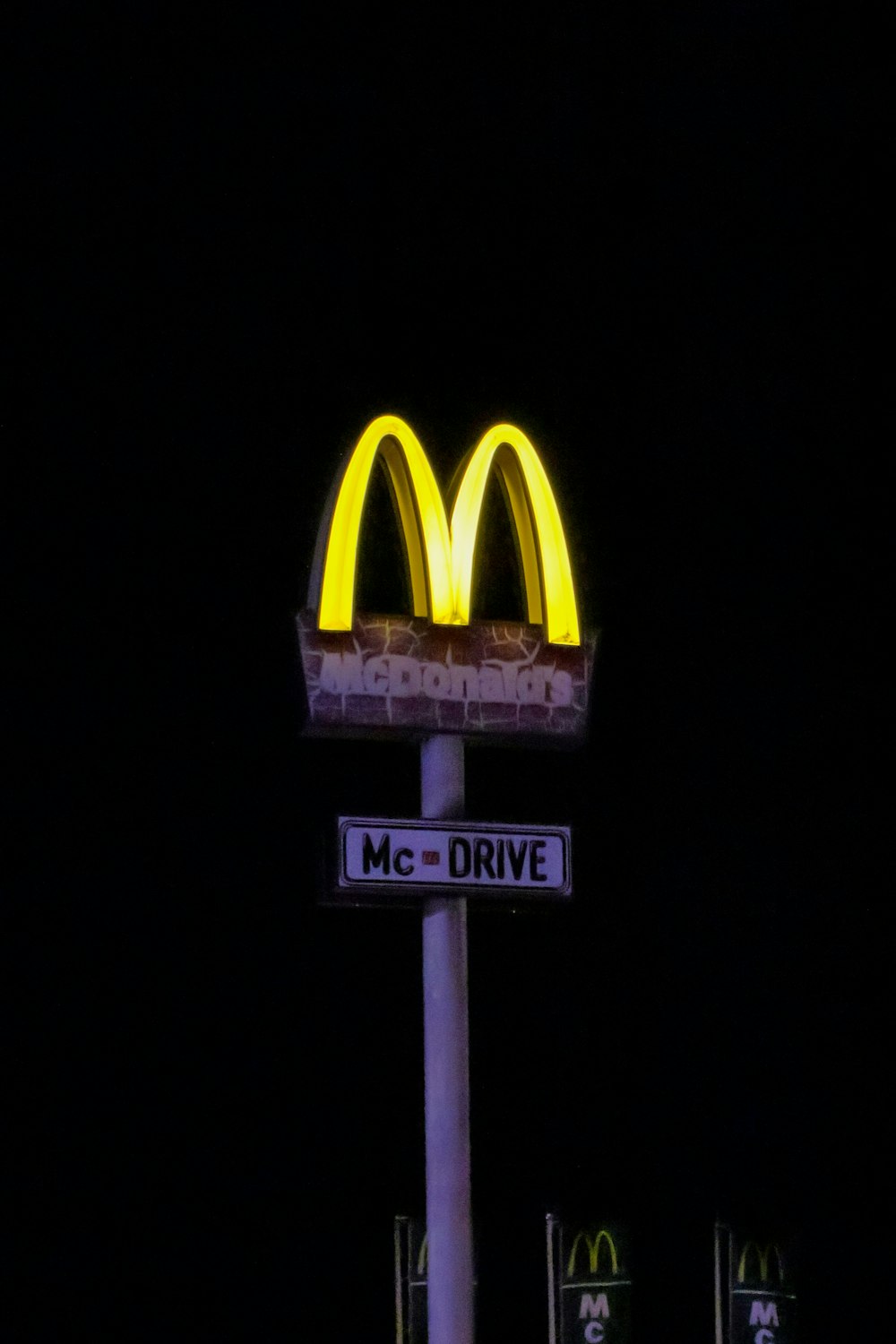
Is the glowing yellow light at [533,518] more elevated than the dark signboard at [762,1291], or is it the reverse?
the glowing yellow light at [533,518]

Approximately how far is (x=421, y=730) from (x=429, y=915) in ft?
3.61

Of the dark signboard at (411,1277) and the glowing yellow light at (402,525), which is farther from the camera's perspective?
the dark signboard at (411,1277)

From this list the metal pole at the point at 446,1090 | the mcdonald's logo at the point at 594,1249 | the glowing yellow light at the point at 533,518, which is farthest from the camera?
the mcdonald's logo at the point at 594,1249

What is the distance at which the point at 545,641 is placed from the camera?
12164mm

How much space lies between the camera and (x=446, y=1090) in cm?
1173

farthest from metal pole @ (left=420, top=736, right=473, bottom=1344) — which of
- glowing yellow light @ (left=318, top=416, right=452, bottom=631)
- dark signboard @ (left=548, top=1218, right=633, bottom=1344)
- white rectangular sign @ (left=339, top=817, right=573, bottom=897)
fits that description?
dark signboard @ (left=548, top=1218, right=633, bottom=1344)

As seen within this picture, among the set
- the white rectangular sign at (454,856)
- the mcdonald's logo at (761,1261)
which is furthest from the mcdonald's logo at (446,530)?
the mcdonald's logo at (761,1261)

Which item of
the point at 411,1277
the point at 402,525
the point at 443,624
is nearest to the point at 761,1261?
the point at 411,1277

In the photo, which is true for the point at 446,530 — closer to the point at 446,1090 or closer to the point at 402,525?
the point at 402,525

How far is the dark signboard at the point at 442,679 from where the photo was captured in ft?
38.0

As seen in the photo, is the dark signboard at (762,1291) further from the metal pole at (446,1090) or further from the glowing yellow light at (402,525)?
the glowing yellow light at (402,525)

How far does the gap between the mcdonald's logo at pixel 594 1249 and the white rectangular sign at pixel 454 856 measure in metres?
2.59

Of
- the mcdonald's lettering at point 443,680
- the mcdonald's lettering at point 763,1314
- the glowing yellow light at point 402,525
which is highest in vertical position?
the glowing yellow light at point 402,525

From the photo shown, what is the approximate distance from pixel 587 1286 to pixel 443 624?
4.54m
